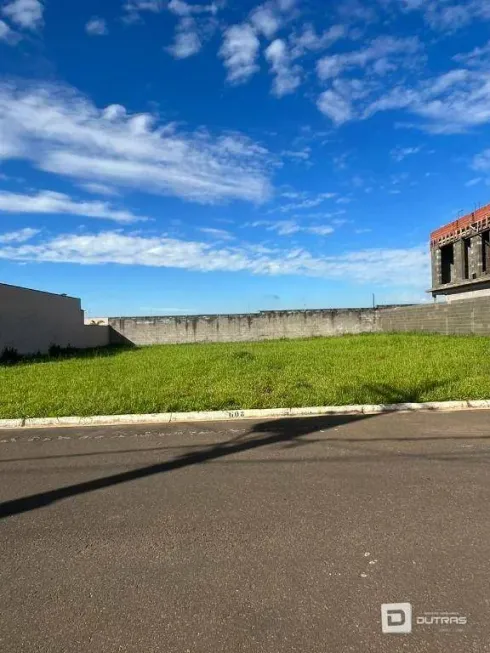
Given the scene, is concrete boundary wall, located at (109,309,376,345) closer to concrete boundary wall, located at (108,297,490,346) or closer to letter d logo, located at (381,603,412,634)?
concrete boundary wall, located at (108,297,490,346)

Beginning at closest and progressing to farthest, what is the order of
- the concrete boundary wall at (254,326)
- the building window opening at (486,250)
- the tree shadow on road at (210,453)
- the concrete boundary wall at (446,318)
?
1. the tree shadow on road at (210,453)
2. the concrete boundary wall at (446,318)
3. the concrete boundary wall at (254,326)
4. the building window opening at (486,250)

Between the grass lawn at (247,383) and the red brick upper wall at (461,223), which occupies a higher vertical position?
the red brick upper wall at (461,223)

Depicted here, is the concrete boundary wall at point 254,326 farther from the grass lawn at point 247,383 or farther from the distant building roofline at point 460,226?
the grass lawn at point 247,383

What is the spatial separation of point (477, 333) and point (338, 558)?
17.9 meters

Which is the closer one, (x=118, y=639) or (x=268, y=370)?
(x=118, y=639)

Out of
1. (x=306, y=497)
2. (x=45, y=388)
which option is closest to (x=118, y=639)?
(x=306, y=497)

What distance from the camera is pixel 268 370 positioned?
40.4 ft

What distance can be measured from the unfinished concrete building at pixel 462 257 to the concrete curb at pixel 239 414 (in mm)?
23144

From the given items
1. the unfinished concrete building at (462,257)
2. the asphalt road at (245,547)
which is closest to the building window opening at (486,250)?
the unfinished concrete building at (462,257)

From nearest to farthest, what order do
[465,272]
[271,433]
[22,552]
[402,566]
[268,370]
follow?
1. [402,566]
2. [22,552]
3. [271,433]
4. [268,370]
5. [465,272]

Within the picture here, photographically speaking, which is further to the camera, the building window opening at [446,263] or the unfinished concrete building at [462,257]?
the building window opening at [446,263]

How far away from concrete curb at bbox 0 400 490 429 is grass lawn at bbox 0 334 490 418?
9.4 inches

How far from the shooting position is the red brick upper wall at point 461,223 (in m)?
32.9

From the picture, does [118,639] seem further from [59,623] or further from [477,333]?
[477,333]
